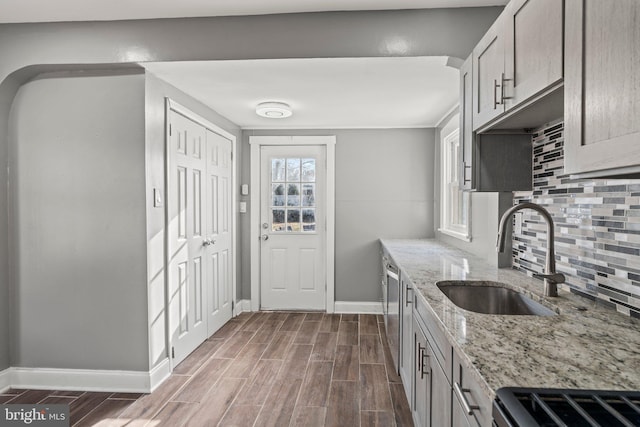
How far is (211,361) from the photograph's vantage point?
3.21m

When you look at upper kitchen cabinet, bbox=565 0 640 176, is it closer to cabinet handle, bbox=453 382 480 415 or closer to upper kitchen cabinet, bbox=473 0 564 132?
upper kitchen cabinet, bbox=473 0 564 132

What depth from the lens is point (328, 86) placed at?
121 inches

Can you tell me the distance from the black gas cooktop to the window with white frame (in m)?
2.84

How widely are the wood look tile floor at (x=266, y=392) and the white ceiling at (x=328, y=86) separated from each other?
7.26 feet

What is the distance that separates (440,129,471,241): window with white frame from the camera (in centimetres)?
380

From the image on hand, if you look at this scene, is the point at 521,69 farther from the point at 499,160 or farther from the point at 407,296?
the point at 407,296

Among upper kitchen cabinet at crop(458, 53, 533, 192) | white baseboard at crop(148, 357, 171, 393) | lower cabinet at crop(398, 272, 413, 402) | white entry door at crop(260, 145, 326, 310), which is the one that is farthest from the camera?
white entry door at crop(260, 145, 326, 310)

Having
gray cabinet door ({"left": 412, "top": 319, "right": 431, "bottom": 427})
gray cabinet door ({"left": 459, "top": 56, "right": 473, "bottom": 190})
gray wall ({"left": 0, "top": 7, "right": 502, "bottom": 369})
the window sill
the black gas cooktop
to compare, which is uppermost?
gray wall ({"left": 0, "top": 7, "right": 502, "bottom": 369})

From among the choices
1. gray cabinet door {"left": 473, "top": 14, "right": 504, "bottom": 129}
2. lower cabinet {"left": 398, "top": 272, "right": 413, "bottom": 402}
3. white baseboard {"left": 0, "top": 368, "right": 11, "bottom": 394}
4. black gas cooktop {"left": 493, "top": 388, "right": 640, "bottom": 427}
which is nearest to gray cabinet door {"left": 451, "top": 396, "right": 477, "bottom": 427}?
black gas cooktop {"left": 493, "top": 388, "right": 640, "bottom": 427}

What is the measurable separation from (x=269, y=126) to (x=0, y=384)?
11.0 feet

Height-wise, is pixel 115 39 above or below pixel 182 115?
above

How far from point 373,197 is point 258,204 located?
1390 millimetres

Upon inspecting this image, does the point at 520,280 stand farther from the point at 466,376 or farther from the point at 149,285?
the point at 149,285

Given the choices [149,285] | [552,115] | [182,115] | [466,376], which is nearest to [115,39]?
[182,115]
